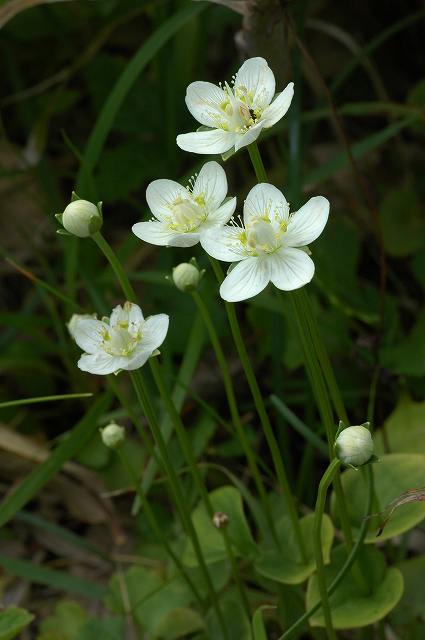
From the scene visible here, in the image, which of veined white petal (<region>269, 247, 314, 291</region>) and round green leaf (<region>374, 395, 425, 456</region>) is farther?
round green leaf (<region>374, 395, 425, 456</region>)

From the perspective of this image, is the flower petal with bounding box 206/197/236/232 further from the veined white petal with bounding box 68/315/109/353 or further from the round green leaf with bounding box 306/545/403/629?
the round green leaf with bounding box 306/545/403/629

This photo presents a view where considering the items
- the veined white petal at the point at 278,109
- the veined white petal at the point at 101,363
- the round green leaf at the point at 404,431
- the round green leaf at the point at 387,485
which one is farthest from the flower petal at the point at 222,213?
the round green leaf at the point at 404,431

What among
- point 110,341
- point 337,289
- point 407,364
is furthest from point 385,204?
point 110,341

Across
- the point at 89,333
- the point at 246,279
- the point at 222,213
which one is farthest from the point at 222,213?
the point at 89,333

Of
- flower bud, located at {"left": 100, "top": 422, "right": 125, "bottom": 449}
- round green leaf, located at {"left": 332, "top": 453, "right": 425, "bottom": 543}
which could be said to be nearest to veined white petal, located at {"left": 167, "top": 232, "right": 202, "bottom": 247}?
flower bud, located at {"left": 100, "top": 422, "right": 125, "bottom": 449}

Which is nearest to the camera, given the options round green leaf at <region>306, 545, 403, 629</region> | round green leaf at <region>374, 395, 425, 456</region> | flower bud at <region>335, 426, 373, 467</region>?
flower bud at <region>335, 426, 373, 467</region>

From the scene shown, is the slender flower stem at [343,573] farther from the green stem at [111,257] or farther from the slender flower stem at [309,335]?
the green stem at [111,257]

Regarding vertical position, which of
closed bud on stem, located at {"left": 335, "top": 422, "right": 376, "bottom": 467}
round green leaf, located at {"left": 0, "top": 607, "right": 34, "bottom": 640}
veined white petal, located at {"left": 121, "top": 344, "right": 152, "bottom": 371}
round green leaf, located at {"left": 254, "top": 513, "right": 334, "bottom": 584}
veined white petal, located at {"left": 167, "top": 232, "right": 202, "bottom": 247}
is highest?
veined white petal, located at {"left": 167, "top": 232, "right": 202, "bottom": 247}

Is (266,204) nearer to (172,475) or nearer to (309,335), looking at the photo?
(309,335)
